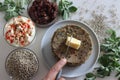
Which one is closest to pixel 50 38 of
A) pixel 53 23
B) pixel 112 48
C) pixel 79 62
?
pixel 53 23

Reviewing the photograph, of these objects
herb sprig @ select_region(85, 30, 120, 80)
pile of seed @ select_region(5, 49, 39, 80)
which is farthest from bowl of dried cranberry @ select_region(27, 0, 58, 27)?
herb sprig @ select_region(85, 30, 120, 80)

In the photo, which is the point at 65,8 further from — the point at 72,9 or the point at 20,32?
the point at 20,32

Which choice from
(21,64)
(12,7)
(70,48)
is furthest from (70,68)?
(12,7)

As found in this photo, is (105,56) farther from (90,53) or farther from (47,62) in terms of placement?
(47,62)

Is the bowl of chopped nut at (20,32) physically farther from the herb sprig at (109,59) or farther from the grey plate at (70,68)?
the herb sprig at (109,59)

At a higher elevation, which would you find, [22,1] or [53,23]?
[22,1]

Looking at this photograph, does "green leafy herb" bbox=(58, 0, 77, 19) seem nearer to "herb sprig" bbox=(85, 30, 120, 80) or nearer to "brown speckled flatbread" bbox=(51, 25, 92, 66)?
"brown speckled flatbread" bbox=(51, 25, 92, 66)

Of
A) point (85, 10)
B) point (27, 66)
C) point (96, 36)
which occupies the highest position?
point (85, 10)
